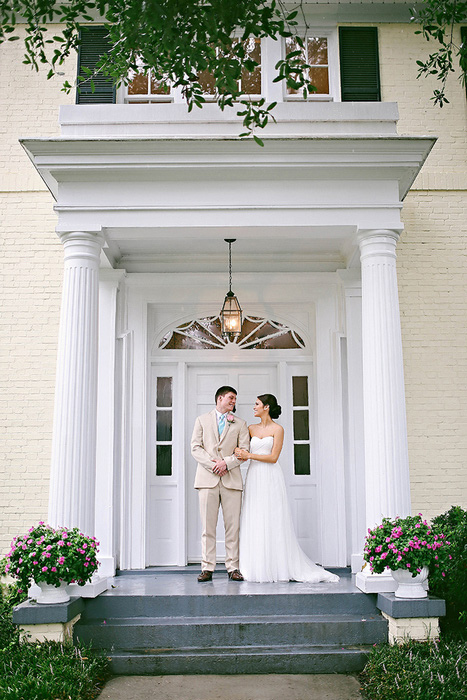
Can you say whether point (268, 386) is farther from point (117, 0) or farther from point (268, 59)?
point (117, 0)

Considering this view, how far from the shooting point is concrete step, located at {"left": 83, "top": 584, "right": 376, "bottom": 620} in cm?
634

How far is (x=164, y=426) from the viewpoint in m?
8.72

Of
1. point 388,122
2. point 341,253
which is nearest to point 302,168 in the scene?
point 388,122

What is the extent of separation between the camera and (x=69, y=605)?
5895 mm

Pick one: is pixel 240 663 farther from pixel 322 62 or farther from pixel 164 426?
pixel 322 62

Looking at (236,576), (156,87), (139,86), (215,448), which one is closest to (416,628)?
(236,576)

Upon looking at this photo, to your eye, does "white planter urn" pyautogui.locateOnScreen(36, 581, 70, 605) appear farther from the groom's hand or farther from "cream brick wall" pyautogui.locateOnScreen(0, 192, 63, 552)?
"cream brick wall" pyautogui.locateOnScreen(0, 192, 63, 552)

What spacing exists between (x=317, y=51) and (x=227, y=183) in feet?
11.8

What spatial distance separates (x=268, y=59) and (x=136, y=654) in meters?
7.01

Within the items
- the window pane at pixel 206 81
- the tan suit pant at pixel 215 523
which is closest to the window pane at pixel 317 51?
the window pane at pixel 206 81

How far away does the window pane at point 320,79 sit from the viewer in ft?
29.8

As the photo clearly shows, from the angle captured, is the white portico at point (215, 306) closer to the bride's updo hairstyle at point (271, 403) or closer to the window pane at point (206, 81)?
the bride's updo hairstyle at point (271, 403)

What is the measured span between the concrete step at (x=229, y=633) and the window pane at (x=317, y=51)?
707 cm

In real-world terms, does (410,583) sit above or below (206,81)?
below
